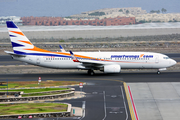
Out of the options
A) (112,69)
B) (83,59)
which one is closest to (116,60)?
(112,69)

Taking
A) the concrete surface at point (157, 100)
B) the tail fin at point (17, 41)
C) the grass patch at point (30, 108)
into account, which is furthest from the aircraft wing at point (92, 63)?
the grass patch at point (30, 108)

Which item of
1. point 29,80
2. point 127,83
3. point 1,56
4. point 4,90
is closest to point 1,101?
point 4,90

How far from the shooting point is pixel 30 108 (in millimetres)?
28359

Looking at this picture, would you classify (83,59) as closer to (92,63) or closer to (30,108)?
(92,63)

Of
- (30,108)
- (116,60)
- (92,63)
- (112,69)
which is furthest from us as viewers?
(116,60)

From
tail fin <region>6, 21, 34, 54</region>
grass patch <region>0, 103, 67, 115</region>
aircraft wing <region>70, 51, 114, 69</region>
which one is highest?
tail fin <region>6, 21, 34, 54</region>

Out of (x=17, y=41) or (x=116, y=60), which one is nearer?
(x=116, y=60)

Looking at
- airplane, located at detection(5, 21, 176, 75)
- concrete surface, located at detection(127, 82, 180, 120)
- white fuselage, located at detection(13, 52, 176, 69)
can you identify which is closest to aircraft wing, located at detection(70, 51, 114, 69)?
airplane, located at detection(5, 21, 176, 75)

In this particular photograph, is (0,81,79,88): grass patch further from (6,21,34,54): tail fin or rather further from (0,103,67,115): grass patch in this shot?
(0,103,67,115): grass patch

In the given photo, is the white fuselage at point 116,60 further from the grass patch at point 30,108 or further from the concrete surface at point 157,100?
the grass patch at point 30,108

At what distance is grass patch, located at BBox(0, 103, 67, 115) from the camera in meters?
27.3

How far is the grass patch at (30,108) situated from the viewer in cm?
2733

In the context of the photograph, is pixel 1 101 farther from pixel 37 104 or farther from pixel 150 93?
pixel 150 93

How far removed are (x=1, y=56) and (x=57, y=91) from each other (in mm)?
40264
